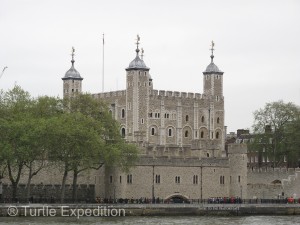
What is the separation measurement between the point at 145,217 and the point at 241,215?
945 centimetres

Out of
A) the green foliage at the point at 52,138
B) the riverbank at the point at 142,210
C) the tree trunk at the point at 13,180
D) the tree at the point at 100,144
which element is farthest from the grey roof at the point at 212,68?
the tree trunk at the point at 13,180

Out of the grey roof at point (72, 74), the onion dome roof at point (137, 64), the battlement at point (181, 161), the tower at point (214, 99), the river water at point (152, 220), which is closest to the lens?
the river water at point (152, 220)

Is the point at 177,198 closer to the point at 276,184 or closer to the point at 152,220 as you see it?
the point at 276,184

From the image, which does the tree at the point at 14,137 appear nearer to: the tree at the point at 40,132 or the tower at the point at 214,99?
the tree at the point at 40,132

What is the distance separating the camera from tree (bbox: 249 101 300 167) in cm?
12888

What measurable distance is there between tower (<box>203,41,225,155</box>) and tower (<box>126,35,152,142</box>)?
11.4 m

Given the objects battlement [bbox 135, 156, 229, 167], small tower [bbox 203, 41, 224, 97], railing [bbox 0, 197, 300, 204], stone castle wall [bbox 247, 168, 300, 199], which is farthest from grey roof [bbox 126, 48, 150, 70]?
railing [bbox 0, 197, 300, 204]

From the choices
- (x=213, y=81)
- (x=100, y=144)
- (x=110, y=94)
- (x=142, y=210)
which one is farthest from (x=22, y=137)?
(x=213, y=81)

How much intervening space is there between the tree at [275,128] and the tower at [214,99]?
15455 millimetres

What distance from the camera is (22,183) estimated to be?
339ft

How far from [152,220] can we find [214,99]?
2464 inches

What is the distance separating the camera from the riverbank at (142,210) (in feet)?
296

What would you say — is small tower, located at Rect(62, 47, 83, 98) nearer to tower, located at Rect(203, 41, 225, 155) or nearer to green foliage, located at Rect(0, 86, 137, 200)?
tower, located at Rect(203, 41, 225, 155)

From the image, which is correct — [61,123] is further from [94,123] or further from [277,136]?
[277,136]
